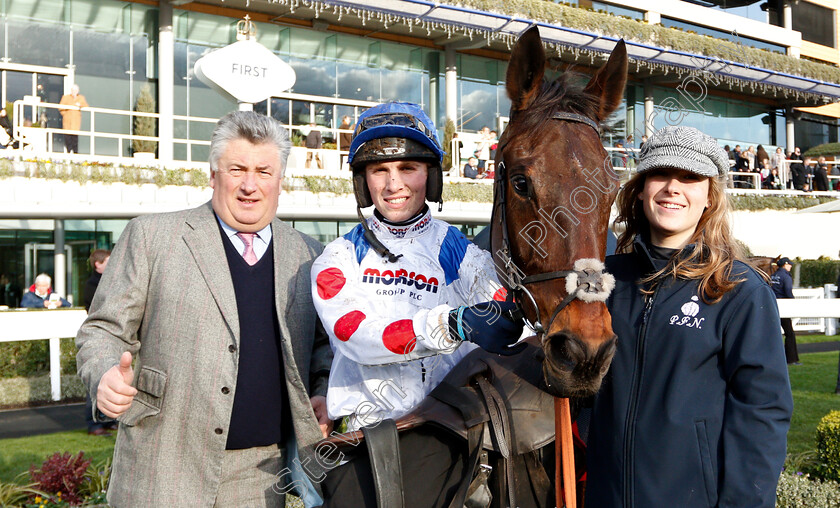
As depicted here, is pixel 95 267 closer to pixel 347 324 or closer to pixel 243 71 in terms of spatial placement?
pixel 243 71

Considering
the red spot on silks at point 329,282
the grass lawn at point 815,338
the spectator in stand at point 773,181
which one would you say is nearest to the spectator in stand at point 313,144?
the grass lawn at point 815,338

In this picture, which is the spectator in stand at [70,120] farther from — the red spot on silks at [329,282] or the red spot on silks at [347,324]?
the red spot on silks at [347,324]

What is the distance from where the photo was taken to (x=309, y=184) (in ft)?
44.5

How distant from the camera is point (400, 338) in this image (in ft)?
5.80

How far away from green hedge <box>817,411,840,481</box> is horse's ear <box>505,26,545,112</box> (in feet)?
13.8

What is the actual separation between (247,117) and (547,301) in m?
1.36

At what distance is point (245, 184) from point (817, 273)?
813 inches

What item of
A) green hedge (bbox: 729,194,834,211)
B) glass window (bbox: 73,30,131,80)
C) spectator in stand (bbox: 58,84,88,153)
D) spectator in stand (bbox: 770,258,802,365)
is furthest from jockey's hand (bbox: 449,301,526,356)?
green hedge (bbox: 729,194,834,211)

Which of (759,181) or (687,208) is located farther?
(759,181)

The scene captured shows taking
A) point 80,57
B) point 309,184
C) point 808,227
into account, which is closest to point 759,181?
point 808,227

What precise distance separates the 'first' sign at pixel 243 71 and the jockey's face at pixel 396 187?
3493 mm

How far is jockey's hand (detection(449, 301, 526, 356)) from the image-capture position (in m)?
1.71

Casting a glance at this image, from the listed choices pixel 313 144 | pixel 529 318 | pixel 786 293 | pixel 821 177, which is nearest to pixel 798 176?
pixel 821 177

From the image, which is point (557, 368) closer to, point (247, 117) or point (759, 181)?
point (247, 117)
